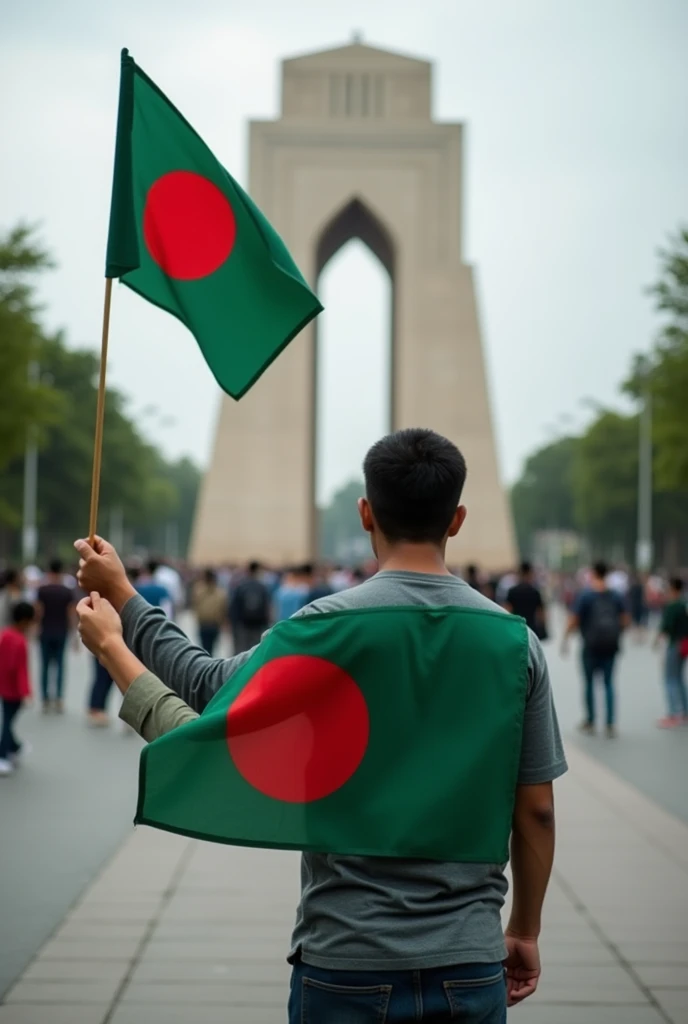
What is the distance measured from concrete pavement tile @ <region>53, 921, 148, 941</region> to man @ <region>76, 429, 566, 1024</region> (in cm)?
330

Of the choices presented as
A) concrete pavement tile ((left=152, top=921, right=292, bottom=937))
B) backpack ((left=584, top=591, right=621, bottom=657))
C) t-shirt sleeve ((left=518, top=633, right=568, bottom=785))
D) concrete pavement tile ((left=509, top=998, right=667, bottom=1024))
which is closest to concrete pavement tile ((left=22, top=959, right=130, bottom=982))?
concrete pavement tile ((left=152, top=921, right=292, bottom=937))

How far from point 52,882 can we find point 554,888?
2.38 meters

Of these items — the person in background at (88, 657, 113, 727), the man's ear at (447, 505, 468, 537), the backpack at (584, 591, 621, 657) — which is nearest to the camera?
the man's ear at (447, 505, 468, 537)

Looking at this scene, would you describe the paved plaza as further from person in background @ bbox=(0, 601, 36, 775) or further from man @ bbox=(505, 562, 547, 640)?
man @ bbox=(505, 562, 547, 640)

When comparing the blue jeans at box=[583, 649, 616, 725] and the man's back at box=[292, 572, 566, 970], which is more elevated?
the man's back at box=[292, 572, 566, 970]

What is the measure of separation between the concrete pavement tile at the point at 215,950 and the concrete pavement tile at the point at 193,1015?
606mm

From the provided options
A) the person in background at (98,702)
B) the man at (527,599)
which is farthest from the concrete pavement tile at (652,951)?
the person in background at (98,702)

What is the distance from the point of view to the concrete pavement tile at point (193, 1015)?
14.8 feet

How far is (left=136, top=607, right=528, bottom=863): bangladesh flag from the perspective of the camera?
2.36m

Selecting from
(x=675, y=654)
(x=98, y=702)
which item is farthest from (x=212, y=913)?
(x=675, y=654)

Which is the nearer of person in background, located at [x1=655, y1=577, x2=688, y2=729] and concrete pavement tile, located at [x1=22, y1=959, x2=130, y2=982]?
concrete pavement tile, located at [x1=22, y1=959, x2=130, y2=982]

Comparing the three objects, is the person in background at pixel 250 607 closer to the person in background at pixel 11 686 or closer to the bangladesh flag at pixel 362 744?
the person in background at pixel 11 686

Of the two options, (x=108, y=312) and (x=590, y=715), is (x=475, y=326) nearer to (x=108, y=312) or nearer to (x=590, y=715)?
(x=590, y=715)

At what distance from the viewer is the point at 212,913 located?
6.03 meters
